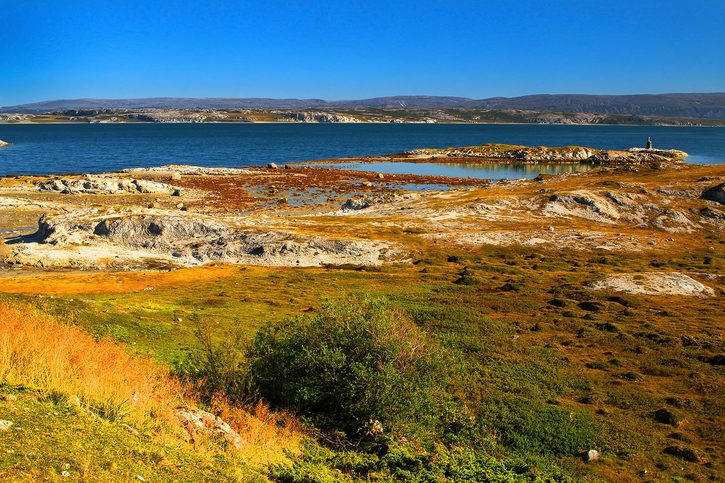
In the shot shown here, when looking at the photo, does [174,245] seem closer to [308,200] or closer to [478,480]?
[308,200]

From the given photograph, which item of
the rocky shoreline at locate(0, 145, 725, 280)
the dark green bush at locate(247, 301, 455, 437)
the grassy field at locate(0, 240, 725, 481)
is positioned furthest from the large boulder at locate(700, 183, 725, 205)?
the dark green bush at locate(247, 301, 455, 437)

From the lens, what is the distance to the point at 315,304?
124 feet

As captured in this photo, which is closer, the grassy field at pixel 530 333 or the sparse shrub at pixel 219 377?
the sparse shrub at pixel 219 377

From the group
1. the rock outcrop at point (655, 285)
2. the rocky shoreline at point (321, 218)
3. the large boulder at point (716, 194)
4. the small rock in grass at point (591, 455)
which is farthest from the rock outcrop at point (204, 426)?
the large boulder at point (716, 194)

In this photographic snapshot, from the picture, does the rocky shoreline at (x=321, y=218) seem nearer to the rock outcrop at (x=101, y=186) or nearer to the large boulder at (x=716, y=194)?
the large boulder at (x=716, y=194)

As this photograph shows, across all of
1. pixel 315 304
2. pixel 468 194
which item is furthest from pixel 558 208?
pixel 315 304

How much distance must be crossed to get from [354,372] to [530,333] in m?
18.8

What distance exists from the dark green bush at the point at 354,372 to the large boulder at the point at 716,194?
76917 millimetres

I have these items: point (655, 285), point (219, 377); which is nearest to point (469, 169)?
point (655, 285)

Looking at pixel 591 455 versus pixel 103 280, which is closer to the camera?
pixel 591 455

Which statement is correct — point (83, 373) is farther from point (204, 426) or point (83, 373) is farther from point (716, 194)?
point (716, 194)

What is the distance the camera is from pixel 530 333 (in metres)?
33.8

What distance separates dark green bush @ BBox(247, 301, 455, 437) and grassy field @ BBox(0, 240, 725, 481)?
9.59 feet

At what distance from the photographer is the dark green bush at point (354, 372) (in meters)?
18.4
